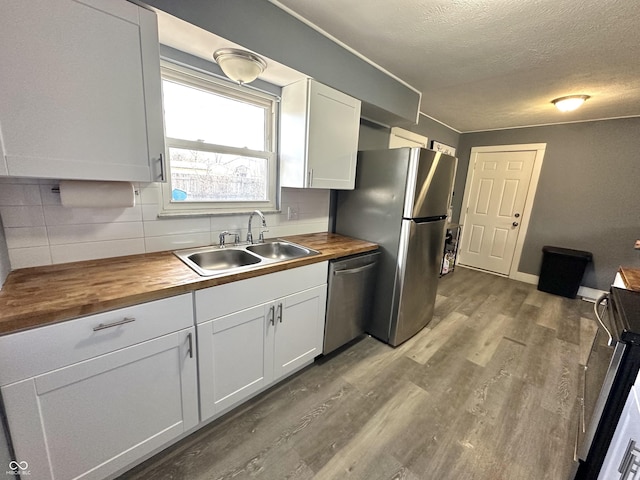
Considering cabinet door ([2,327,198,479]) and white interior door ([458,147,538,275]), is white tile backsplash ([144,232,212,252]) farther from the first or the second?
white interior door ([458,147,538,275])

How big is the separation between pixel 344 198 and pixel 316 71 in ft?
3.60

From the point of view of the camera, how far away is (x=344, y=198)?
2.53 meters

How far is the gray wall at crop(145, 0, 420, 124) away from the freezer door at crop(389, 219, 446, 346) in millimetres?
1199

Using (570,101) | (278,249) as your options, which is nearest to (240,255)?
(278,249)

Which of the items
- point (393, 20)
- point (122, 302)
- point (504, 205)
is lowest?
point (122, 302)

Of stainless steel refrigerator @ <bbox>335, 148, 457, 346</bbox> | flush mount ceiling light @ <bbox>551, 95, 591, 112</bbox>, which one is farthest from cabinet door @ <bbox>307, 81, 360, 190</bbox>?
flush mount ceiling light @ <bbox>551, 95, 591, 112</bbox>

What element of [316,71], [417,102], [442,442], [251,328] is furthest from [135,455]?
[417,102]

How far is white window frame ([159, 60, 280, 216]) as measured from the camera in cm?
162

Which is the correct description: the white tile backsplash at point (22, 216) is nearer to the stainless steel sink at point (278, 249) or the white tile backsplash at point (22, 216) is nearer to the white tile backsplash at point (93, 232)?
the white tile backsplash at point (93, 232)

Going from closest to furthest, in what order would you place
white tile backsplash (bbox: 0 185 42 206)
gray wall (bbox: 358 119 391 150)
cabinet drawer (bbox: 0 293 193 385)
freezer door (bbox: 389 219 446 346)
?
cabinet drawer (bbox: 0 293 193 385), white tile backsplash (bbox: 0 185 42 206), freezer door (bbox: 389 219 446 346), gray wall (bbox: 358 119 391 150)

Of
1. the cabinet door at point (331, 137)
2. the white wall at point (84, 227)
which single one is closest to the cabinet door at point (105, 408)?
the white wall at point (84, 227)

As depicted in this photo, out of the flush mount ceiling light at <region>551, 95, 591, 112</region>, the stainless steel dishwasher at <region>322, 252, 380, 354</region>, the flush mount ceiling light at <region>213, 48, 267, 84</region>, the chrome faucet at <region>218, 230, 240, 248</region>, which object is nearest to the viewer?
the flush mount ceiling light at <region>213, 48, 267, 84</region>

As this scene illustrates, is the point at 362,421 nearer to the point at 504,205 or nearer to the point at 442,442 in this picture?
the point at 442,442

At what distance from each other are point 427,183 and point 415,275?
0.80 meters
